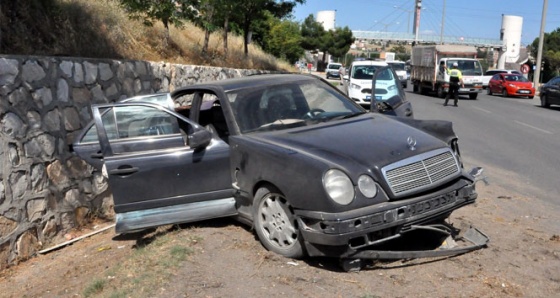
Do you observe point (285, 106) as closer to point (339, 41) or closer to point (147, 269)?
point (147, 269)

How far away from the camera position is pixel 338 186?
4.43 m

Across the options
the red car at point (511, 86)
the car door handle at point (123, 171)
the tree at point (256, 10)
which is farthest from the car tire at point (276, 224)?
the red car at point (511, 86)

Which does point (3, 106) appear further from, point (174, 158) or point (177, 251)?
point (177, 251)

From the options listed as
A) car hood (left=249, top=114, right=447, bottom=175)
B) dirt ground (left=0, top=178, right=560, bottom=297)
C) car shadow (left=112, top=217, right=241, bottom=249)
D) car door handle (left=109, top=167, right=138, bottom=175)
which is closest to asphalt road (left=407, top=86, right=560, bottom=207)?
dirt ground (left=0, top=178, right=560, bottom=297)

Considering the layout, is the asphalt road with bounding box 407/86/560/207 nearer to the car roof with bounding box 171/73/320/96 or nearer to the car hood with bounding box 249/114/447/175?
the car hood with bounding box 249/114/447/175

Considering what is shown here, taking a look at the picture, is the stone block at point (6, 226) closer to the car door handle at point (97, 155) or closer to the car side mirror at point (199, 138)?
the car door handle at point (97, 155)

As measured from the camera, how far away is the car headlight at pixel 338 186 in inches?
173

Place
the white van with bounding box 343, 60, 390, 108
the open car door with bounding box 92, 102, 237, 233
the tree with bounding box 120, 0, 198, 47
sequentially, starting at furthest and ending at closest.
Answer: the white van with bounding box 343, 60, 390, 108, the tree with bounding box 120, 0, 198, 47, the open car door with bounding box 92, 102, 237, 233

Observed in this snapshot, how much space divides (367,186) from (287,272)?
37.3 inches

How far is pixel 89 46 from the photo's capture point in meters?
9.88

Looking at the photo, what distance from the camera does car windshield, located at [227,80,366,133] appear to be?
5566mm

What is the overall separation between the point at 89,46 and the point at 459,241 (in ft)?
23.8

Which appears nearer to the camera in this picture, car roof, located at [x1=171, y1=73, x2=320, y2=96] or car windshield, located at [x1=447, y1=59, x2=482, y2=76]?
car roof, located at [x1=171, y1=73, x2=320, y2=96]

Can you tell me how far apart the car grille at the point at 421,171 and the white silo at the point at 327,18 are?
8739 centimetres
